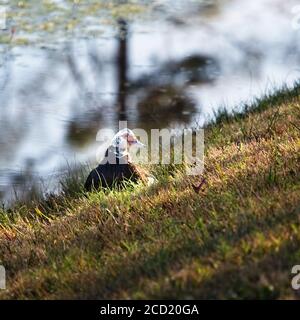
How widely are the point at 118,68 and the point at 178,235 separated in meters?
7.56

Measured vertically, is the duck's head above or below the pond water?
below

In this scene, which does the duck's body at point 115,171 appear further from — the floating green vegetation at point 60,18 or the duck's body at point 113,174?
the floating green vegetation at point 60,18

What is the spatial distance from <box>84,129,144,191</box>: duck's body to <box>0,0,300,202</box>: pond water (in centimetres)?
132

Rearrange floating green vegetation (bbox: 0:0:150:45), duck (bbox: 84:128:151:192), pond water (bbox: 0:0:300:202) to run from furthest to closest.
A: floating green vegetation (bbox: 0:0:150:45) → pond water (bbox: 0:0:300:202) → duck (bbox: 84:128:151:192)

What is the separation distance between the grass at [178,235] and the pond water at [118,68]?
6.55ft

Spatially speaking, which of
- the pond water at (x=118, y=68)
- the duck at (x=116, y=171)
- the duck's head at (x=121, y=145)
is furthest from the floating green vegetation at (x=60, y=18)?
the duck at (x=116, y=171)

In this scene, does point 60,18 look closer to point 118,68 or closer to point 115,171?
point 118,68

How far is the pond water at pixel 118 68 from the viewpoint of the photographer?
914 cm

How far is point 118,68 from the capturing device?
1166 cm

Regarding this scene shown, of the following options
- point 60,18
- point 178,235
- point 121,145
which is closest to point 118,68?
point 60,18

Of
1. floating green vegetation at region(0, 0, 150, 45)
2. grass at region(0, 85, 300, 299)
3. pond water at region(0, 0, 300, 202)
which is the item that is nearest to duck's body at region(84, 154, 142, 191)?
grass at region(0, 85, 300, 299)

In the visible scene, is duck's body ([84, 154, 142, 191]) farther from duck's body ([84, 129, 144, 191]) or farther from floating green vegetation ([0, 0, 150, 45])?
floating green vegetation ([0, 0, 150, 45])

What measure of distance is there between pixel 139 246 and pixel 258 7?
36.9ft

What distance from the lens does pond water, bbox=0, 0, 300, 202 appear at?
9.14 meters
